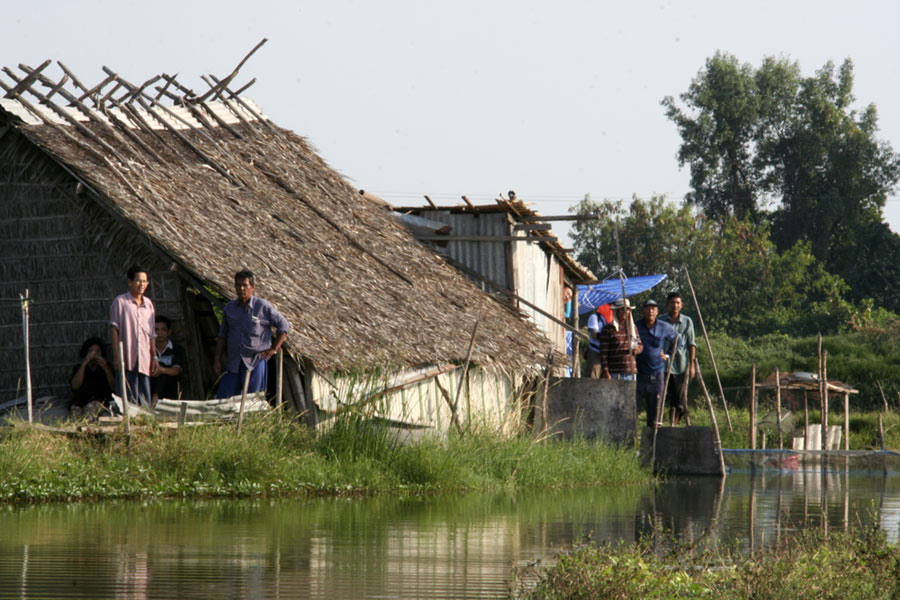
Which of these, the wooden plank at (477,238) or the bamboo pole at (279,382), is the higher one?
the wooden plank at (477,238)

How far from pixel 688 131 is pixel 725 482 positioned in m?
28.8

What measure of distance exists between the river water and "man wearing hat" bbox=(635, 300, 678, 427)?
2.32 metres

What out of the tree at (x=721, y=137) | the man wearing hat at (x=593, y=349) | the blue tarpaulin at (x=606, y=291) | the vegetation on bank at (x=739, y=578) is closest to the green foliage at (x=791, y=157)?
the tree at (x=721, y=137)

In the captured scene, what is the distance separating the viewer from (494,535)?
28.2 feet

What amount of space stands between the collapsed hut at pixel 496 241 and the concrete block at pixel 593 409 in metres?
1.41

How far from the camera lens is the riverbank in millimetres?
10156

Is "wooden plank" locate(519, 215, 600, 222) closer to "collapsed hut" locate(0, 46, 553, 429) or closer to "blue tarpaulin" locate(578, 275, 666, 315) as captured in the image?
"collapsed hut" locate(0, 46, 553, 429)

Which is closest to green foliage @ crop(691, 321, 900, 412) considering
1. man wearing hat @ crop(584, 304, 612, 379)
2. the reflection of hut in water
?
the reflection of hut in water

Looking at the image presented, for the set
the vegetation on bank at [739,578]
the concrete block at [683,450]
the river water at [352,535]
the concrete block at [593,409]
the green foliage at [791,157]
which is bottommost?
the river water at [352,535]

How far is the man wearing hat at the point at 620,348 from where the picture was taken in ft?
48.9

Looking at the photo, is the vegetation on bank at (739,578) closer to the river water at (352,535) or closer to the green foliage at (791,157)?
the river water at (352,535)

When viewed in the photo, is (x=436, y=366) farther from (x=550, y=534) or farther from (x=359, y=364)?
(x=550, y=534)

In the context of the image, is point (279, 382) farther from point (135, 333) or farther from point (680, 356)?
point (680, 356)

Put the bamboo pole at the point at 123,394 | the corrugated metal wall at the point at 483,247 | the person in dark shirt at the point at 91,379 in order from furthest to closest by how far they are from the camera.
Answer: the corrugated metal wall at the point at 483,247
the person in dark shirt at the point at 91,379
the bamboo pole at the point at 123,394
